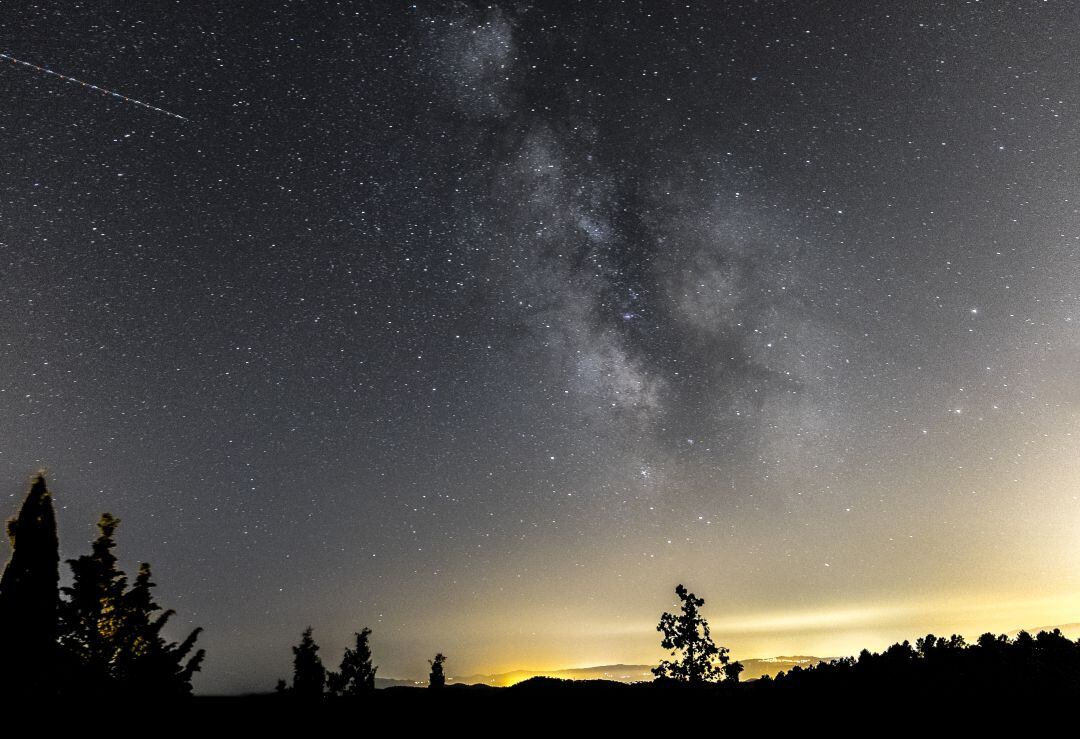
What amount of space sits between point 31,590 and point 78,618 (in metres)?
1.49

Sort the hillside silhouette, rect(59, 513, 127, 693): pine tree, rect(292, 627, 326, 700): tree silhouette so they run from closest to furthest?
the hillside silhouette < rect(59, 513, 127, 693): pine tree < rect(292, 627, 326, 700): tree silhouette

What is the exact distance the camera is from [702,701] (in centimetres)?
1102

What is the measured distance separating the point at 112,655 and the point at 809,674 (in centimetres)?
1927

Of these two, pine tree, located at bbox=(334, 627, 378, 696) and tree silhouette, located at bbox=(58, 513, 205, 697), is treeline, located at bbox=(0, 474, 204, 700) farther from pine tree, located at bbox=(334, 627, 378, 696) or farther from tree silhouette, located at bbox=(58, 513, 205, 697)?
pine tree, located at bbox=(334, 627, 378, 696)

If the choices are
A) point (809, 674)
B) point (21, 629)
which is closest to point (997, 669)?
point (809, 674)

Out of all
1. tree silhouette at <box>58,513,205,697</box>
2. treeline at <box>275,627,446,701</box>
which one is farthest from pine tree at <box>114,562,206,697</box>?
treeline at <box>275,627,446,701</box>

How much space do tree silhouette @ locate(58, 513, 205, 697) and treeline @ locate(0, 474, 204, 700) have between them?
0.02 m

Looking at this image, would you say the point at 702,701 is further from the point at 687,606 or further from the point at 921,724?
the point at 687,606

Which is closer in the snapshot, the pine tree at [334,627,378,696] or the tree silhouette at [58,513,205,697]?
the tree silhouette at [58,513,205,697]

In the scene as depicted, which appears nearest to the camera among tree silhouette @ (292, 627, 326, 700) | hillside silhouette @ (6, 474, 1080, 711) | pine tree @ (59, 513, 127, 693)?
hillside silhouette @ (6, 474, 1080, 711)

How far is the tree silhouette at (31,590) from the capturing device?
15812 millimetres

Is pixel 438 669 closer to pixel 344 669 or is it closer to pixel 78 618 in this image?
pixel 344 669

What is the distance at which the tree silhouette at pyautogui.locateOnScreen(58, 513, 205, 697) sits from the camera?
17359 mm

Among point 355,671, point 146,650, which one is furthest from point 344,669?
point 146,650
